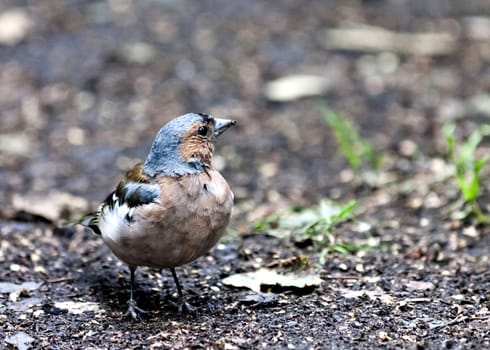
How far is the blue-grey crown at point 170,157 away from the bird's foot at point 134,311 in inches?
26.9

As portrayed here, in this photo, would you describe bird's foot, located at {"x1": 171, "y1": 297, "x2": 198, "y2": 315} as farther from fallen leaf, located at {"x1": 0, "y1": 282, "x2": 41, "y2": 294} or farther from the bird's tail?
fallen leaf, located at {"x1": 0, "y1": 282, "x2": 41, "y2": 294}

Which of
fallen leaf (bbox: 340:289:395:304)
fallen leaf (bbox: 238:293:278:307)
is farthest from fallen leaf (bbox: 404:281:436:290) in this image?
fallen leaf (bbox: 238:293:278:307)

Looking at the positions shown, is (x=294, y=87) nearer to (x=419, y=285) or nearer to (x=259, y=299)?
(x=419, y=285)

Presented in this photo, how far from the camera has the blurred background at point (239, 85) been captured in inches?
279

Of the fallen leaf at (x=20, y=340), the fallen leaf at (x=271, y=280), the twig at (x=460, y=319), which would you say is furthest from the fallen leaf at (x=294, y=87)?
the fallen leaf at (x=20, y=340)

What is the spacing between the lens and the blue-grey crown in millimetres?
4348

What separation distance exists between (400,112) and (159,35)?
3135 millimetres

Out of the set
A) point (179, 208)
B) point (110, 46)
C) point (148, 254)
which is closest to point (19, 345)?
point (148, 254)

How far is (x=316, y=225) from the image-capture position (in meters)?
5.29

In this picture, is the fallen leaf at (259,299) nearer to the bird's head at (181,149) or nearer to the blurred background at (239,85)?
the bird's head at (181,149)

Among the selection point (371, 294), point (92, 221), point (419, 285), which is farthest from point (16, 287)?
point (419, 285)

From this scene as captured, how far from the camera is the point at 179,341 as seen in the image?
12.9ft

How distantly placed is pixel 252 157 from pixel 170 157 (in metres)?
2.99

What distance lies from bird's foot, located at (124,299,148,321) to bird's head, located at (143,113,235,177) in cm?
69
